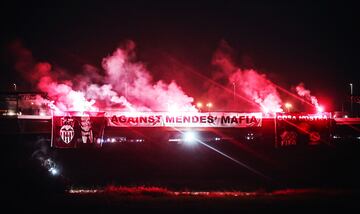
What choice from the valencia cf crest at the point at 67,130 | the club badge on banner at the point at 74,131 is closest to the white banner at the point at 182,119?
the club badge on banner at the point at 74,131

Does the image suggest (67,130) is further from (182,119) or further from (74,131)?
(182,119)

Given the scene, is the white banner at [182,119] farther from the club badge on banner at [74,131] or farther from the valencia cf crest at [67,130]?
the valencia cf crest at [67,130]

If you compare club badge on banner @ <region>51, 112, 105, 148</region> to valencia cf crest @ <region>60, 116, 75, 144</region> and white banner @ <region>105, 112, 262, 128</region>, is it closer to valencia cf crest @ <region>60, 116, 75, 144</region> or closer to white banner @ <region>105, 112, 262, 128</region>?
valencia cf crest @ <region>60, 116, 75, 144</region>

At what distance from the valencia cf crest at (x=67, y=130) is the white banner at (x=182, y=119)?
8.60 ft

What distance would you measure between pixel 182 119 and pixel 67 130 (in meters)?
7.99

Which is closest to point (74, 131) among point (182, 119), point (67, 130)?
point (67, 130)

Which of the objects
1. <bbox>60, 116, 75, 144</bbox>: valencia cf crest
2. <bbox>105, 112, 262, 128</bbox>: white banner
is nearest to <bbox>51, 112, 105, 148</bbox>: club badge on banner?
<bbox>60, 116, 75, 144</bbox>: valencia cf crest

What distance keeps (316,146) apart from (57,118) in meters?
18.1

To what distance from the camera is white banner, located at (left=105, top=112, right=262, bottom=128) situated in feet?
91.0

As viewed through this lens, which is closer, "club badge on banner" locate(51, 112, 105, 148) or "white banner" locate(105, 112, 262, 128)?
"club badge on banner" locate(51, 112, 105, 148)

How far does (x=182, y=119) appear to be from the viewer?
91.2ft

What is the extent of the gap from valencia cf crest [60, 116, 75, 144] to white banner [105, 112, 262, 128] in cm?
262

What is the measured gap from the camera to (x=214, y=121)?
28.0m

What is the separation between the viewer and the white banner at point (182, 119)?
91.0 feet
